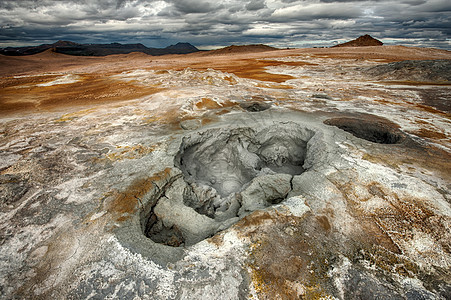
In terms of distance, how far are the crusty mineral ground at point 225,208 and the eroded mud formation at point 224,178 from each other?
1.1 inches

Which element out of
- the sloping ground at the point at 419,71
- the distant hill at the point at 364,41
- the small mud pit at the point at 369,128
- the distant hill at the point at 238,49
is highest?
the distant hill at the point at 364,41

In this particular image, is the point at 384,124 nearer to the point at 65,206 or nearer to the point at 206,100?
the point at 206,100

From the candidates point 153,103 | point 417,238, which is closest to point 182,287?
point 417,238

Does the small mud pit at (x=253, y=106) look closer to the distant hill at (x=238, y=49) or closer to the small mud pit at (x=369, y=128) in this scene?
the small mud pit at (x=369, y=128)

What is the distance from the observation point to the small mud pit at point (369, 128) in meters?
5.98

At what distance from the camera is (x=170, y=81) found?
1345 cm

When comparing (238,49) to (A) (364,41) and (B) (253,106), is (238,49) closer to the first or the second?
(A) (364,41)

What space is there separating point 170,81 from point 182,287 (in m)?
12.8

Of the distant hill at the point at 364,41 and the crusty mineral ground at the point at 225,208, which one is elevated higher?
the distant hill at the point at 364,41

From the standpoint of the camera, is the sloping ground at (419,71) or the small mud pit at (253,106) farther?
the sloping ground at (419,71)

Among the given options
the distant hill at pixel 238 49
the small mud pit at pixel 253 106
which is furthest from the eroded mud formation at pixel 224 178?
the distant hill at pixel 238 49

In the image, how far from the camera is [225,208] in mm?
4293

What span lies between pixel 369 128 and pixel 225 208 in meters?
4.83

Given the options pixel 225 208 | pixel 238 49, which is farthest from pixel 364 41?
pixel 225 208
